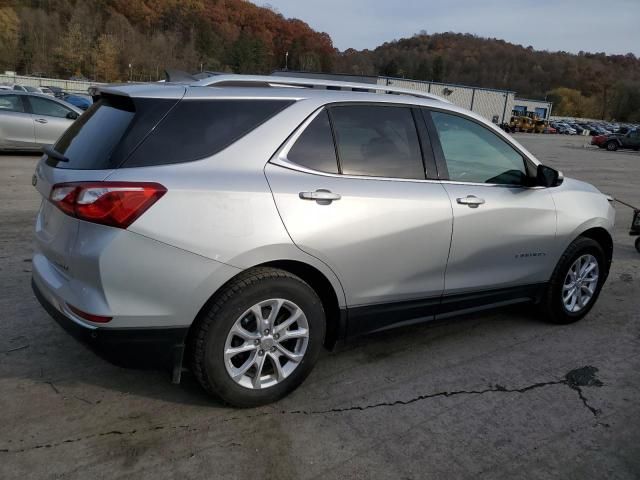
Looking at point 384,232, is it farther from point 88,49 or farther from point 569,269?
point 88,49

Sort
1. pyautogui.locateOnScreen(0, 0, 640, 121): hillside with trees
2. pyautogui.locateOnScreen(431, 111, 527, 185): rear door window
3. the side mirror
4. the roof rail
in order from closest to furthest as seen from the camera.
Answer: the roof rail < pyautogui.locateOnScreen(431, 111, 527, 185): rear door window < the side mirror < pyautogui.locateOnScreen(0, 0, 640, 121): hillside with trees

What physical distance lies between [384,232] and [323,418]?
3.63 ft

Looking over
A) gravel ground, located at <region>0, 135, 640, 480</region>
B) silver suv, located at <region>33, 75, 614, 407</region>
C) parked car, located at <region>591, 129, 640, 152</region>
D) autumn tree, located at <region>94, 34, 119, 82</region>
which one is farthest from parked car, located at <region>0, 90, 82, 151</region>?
autumn tree, located at <region>94, 34, 119, 82</region>

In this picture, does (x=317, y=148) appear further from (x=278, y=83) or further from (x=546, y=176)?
Result: (x=546, y=176)

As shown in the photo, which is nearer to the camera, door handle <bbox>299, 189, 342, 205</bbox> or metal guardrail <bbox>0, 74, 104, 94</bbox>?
door handle <bbox>299, 189, 342, 205</bbox>

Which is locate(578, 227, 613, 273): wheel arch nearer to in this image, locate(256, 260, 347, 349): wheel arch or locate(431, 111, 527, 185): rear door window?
locate(431, 111, 527, 185): rear door window

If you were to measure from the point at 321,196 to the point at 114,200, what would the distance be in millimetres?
1058

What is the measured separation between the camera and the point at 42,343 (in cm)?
362

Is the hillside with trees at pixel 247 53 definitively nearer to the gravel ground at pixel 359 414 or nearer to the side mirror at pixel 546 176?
the side mirror at pixel 546 176

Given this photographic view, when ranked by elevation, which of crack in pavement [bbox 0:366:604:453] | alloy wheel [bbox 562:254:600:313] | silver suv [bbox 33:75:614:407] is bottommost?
crack in pavement [bbox 0:366:604:453]

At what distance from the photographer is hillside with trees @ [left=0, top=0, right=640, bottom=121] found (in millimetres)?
119750

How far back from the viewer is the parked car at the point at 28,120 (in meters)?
11.8

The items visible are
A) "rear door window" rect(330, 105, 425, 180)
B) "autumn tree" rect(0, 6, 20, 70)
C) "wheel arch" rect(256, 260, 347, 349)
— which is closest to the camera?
"wheel arch" rect(256, 260, 347, 349)

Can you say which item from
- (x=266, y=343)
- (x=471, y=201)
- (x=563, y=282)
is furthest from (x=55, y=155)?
(x=563, y=282)
